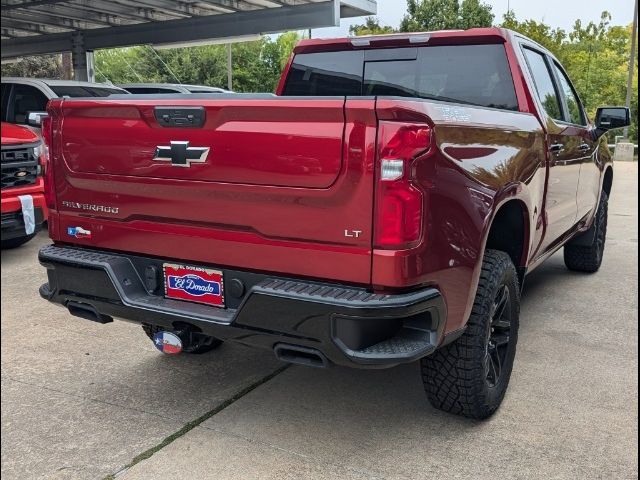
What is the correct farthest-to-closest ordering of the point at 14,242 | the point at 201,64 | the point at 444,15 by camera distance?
1. the point at 201,64
2. the point at 14,242
3. the point at 444,15

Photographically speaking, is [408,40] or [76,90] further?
[76,90]

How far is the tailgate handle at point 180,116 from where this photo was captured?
105 inches

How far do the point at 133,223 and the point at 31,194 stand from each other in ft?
12.3

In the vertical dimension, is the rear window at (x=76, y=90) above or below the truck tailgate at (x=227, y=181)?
above

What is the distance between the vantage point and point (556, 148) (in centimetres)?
402

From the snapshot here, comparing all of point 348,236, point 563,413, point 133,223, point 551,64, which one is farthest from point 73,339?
point 551,64

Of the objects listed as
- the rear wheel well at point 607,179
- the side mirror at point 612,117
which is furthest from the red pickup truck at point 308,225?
the rear wheel well at point 607,179

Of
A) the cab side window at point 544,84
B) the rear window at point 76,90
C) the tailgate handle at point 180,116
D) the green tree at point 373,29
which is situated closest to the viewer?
the tailgate handle at point 180,116

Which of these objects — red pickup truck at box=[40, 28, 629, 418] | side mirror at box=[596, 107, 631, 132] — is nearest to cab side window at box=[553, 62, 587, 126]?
side mirror at box=[596, 107, 631, 132]

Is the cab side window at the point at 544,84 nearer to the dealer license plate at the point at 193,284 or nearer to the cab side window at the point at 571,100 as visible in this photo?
the cab side window at the point at 571,100

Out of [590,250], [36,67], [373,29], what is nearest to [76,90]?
[373,29]

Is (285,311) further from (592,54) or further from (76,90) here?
(592,54)

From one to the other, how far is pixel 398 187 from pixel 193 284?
104cm

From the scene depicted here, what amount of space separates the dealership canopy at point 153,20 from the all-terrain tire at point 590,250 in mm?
7937
